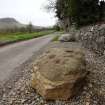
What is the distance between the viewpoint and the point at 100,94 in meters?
7.39

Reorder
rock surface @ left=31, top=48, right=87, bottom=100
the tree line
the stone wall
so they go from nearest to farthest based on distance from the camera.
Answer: rock surface @ left=31, top=48, right=87, bottom=100
the stone wall
the tree line

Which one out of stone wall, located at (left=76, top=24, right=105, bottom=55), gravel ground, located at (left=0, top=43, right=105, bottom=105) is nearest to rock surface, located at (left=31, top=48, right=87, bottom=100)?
gravel ground, located at (left=0, top=43, right=105, bottom=105)

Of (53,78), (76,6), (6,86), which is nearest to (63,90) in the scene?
(53,78)

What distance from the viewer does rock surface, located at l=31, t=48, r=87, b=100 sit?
6.81 metres

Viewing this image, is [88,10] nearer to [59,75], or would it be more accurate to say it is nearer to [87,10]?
[87,10]

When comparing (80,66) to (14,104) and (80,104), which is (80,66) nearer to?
(80,104)

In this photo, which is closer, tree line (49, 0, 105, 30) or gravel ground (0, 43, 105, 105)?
gravel ground (0, 43, 105, 105)

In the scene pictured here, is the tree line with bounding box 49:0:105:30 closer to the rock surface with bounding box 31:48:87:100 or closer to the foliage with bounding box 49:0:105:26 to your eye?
the foliage with bounding box 49:0:105:26

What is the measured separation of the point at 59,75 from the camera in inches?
271

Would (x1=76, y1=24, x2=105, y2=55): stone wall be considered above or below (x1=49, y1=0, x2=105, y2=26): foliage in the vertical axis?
below

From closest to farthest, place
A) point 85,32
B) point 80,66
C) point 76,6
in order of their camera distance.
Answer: point 80,66
point 85,32
point 76,6

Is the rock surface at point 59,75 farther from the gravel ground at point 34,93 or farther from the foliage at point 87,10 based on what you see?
the foliage at point 87,10

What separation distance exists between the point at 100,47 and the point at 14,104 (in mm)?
8629

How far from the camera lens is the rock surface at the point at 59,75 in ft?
22.4
